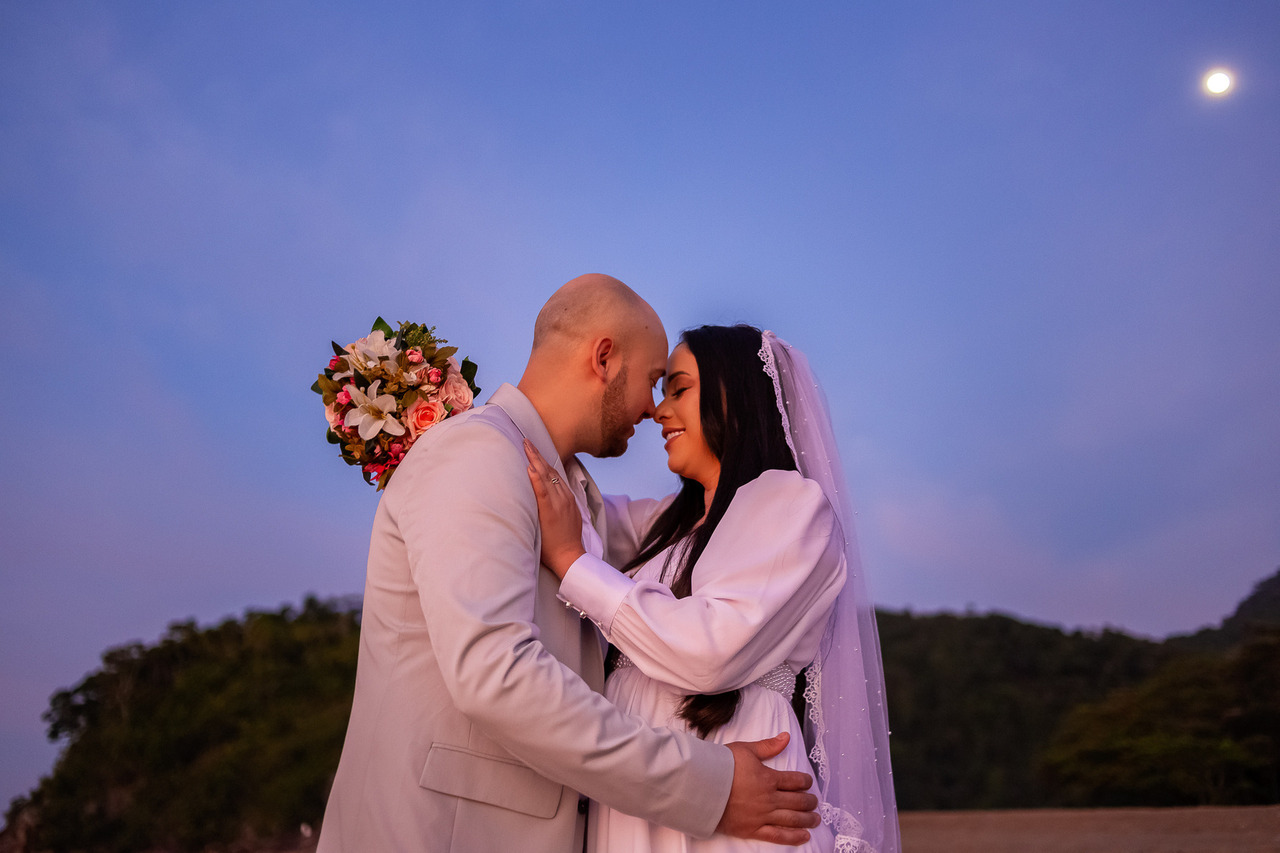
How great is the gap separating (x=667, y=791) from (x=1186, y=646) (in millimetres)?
13518

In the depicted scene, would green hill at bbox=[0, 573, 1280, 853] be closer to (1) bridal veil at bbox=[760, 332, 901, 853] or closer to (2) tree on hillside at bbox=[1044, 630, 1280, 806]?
(2) tree on hillside at bbox=[1044, 630, 1280, 806]

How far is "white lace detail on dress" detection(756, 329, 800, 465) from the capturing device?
11.2 ft

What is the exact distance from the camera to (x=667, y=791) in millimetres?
2488

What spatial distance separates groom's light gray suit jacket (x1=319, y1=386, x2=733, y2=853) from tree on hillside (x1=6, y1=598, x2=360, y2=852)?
9630 mm

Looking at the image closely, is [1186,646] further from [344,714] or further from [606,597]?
[606,597]

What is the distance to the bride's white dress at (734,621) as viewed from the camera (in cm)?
271

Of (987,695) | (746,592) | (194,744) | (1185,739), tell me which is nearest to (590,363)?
(746,592)

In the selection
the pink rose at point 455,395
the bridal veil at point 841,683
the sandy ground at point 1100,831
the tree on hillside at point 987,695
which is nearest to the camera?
the bridal veil at point 841,683

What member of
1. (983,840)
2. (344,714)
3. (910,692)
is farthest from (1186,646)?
(344,714)

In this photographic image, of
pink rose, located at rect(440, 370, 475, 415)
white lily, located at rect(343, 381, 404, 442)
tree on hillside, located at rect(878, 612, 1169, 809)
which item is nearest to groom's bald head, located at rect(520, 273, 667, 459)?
pink rose, located at rect(440, 370, 475, 415)

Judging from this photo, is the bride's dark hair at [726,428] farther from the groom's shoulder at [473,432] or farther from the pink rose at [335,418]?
the pink rose at [335,418]

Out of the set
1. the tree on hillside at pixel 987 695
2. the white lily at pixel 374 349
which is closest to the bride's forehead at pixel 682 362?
the white lily at pixel 374 349

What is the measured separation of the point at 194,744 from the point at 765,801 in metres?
10.8

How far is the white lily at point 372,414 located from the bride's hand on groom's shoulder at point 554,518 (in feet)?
1.85
